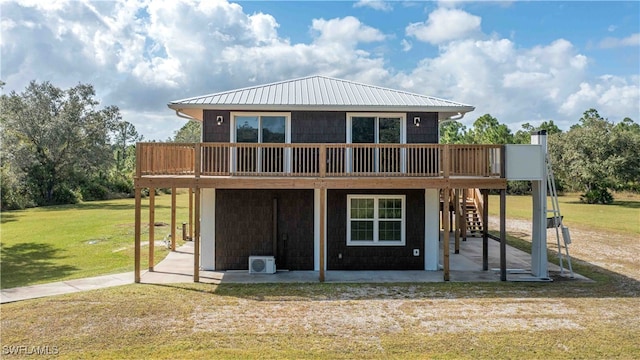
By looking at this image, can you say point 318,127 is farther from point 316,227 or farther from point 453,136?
point 453,136

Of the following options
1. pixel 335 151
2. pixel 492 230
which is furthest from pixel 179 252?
pixel 492 230

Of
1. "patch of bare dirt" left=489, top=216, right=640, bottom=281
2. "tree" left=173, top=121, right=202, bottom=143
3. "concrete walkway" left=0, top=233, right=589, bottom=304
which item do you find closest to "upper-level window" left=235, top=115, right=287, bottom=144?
"concrete walkway" left=0, top=233, right=589, bottom=304

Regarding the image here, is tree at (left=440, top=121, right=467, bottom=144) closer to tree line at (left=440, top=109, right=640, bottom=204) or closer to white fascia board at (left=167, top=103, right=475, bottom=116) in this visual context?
tree line at (left=440, top=109, right=640, bottom=204)

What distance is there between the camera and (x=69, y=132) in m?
38.8

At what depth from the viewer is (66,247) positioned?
16641mm

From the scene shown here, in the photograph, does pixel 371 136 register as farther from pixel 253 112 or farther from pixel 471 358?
pixel 471 358

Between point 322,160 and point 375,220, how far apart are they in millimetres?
2879

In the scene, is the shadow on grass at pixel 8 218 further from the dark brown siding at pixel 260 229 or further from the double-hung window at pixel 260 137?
the double-hung window at pixel 260 137

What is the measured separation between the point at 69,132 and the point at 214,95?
107 feet

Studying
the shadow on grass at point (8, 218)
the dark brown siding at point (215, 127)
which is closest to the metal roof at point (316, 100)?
the dark brown siding at point (215, 127)

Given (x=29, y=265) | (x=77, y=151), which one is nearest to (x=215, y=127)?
(x=29, y=265)

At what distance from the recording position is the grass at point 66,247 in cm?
1243

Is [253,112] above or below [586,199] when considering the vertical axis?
above

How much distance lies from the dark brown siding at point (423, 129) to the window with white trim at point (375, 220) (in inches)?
74.5
